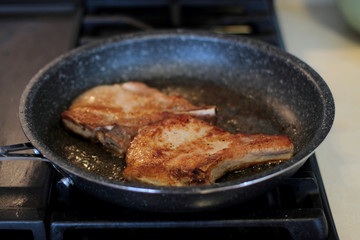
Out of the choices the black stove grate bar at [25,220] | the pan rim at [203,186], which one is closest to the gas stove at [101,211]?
the black stove grate bar at [25,220]

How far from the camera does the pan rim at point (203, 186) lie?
886 mm

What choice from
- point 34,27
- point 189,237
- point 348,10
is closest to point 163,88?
point 189,237

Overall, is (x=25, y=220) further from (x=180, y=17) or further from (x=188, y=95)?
(x=180, y=17)

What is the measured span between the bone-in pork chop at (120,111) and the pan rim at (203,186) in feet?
0.48

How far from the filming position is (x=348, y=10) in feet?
5.61

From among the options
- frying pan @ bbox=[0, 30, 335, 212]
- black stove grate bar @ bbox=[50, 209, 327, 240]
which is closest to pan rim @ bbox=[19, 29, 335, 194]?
frying pan @ bbox=[0, 30, 335, 212]

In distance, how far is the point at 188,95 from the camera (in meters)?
1.45

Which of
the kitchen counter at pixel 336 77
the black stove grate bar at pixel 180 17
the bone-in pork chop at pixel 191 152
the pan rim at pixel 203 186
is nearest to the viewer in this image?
the pan rim at pixel 203 186

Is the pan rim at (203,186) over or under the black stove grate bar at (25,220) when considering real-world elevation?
over

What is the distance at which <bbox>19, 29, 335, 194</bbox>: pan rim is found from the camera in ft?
2.91

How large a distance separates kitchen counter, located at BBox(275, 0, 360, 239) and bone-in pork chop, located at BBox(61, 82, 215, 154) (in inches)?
15.5

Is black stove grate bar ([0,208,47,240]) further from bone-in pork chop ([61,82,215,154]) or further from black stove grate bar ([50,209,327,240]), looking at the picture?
bone-in pork chop ([61,82,215,154])

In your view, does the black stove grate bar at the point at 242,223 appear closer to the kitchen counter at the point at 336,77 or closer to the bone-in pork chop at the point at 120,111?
the kitchen counter at the point at 336,77

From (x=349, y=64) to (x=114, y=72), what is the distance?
89 centimetres
